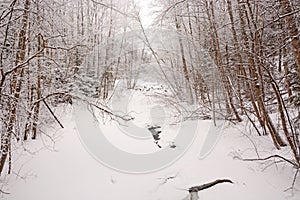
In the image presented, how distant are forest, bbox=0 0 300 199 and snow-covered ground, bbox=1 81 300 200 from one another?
0.29m

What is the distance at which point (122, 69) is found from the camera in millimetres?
16250

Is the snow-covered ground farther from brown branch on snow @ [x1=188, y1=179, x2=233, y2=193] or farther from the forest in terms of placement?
the forest

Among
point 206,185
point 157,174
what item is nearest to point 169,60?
point 157,174

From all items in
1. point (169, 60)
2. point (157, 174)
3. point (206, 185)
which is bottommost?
point (157, 174)

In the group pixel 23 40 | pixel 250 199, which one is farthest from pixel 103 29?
pixel 250 199

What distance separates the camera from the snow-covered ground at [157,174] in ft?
11.5

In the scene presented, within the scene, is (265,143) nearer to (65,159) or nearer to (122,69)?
(65,159)

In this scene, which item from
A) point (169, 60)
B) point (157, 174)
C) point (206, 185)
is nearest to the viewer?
point (206, 185)

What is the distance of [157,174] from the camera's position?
4789 mm

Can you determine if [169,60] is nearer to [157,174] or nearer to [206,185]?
[157,174]

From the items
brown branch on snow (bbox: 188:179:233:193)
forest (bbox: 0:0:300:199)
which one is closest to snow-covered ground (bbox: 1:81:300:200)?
brown branch on snow (bbox: 188:179:233:193)

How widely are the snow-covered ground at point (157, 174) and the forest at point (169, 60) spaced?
295 millimetres

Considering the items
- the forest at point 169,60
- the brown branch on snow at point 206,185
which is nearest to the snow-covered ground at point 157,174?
the brown branch on snow at point 206,185

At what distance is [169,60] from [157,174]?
22.0ft
